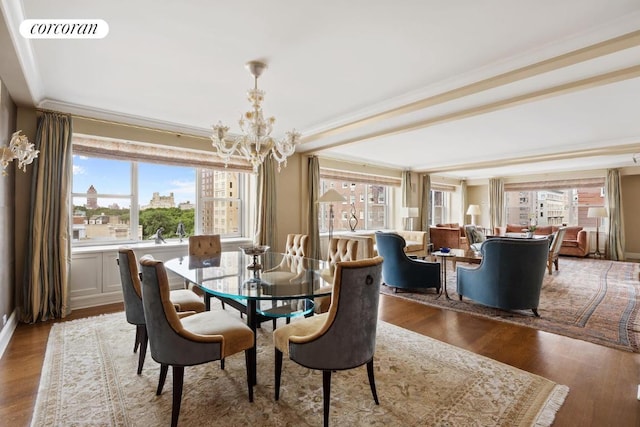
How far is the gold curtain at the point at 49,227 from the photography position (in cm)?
344

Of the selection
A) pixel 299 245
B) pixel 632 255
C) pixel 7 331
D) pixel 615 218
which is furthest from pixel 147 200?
pixel 632 255

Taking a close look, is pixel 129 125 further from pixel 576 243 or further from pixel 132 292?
pixel 576 243

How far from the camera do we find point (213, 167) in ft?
16.6

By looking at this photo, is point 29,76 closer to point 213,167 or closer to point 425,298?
point 213,167

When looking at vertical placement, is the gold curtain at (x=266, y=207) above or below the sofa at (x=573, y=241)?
above

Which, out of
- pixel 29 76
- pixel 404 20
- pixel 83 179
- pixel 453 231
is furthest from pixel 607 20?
pixel 453 231

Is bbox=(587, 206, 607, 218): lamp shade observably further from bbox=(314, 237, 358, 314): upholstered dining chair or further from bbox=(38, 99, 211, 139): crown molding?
bbox=(38, 99, 211, 139): crown molding

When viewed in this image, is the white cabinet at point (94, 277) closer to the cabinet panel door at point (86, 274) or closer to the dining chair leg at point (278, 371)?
the cabinet panel door at point (86, 274)

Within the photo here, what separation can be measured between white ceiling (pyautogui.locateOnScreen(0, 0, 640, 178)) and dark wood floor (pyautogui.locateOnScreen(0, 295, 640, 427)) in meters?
2.38

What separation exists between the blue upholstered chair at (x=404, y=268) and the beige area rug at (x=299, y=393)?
5.99ft

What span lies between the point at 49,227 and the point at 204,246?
168 centimetres

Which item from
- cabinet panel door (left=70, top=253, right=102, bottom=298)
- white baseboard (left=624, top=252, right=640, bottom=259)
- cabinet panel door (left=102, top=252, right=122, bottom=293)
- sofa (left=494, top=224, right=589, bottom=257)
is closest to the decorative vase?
cabinet panel door (left=102, top=252, right=122, bottom=293)

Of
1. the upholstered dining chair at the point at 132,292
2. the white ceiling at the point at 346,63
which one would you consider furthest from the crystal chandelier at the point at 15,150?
the upholstered dining chair at the point at 132,292

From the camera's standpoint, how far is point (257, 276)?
262cm
